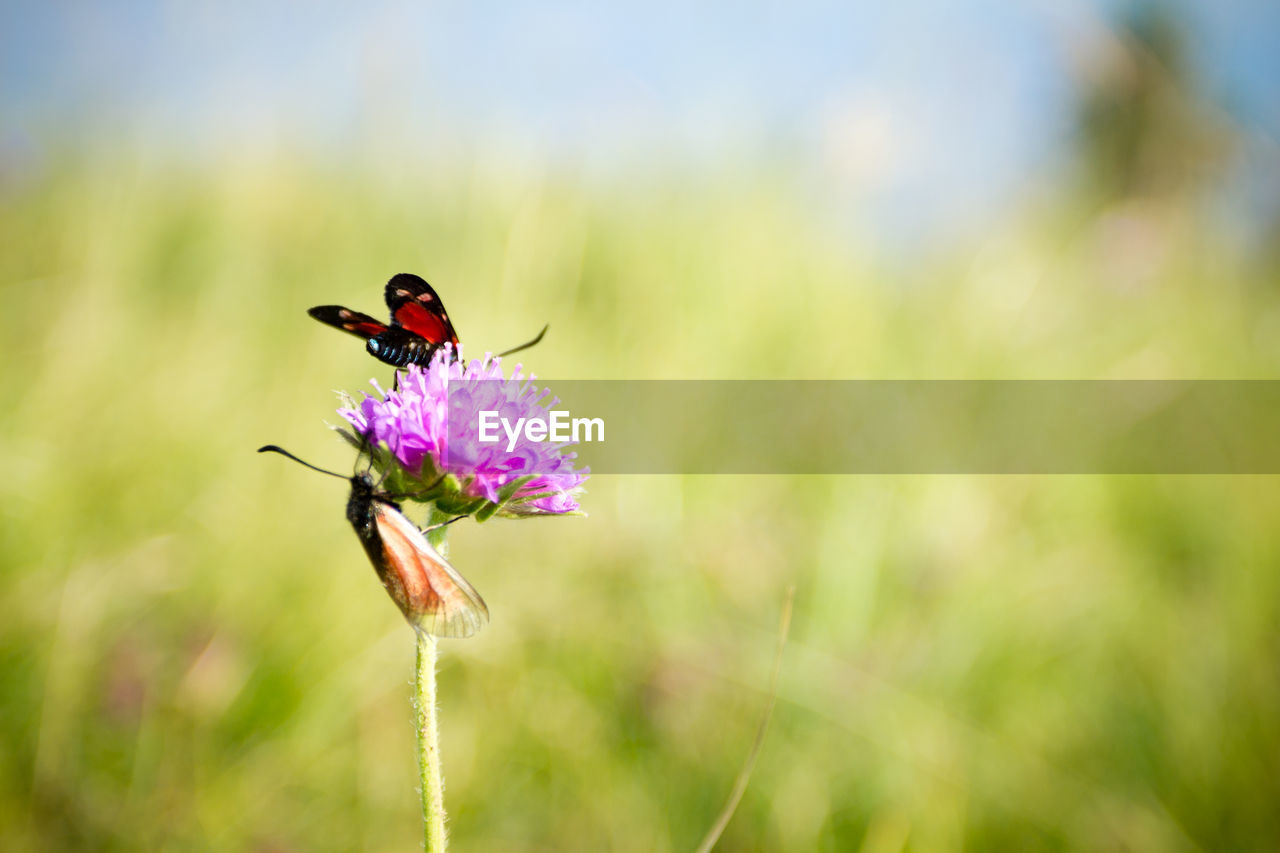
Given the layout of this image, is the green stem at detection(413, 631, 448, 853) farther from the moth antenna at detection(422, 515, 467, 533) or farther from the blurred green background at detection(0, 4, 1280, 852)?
the blurred green background at detection(0, 4, 1280, 852)

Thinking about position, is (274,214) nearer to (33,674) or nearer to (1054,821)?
(33,674)

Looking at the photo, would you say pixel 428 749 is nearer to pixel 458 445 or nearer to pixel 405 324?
pixel 458 445

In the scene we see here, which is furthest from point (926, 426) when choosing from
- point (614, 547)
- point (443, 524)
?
point (443, 524)

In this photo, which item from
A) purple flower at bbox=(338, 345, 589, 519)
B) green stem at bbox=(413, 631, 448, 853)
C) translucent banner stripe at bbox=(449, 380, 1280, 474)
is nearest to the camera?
green stem at bbox=(413, 631, 448, 853)

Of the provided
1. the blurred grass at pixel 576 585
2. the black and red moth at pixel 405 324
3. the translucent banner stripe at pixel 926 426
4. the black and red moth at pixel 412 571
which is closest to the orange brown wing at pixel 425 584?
the black and red moth at pixel 412 571

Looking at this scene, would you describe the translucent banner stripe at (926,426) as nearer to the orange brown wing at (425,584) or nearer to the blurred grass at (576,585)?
the blurred grass at (576,585)

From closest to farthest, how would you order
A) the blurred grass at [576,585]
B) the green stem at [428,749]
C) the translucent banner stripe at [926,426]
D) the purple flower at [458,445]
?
the green stem at [428,749] → the purple flower at [458,445] → the blurred grass at [576,585] → the translucent banner stripe at [926,426]

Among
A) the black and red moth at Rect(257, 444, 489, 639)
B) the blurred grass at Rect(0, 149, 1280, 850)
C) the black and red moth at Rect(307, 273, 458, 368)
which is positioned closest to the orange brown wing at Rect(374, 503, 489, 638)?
the black and red moth at Rect(257, 444, 489, 639)
